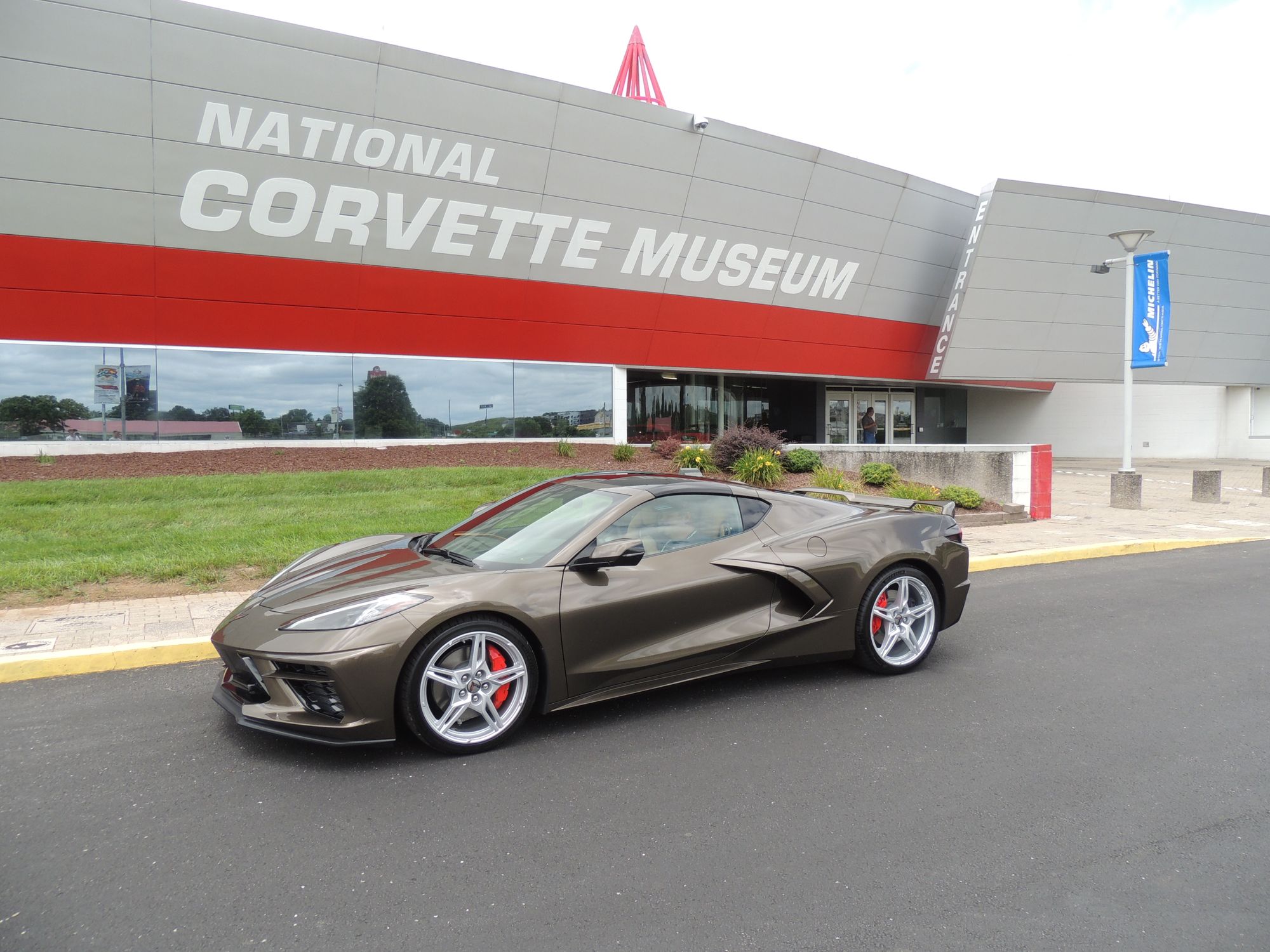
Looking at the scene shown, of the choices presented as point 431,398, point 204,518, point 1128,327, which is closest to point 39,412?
point 431,398

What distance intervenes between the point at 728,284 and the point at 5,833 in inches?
843

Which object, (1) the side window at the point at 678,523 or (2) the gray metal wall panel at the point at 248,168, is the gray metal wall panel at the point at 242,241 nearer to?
(2) the gray metal wall panel at the point at 248,168

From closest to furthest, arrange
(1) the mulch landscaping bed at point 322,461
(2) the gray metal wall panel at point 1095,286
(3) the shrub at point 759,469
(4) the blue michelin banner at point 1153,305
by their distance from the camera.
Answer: (3) the shrub at point 759,469
(1) the mulch landscaping bed at point 322,461
(4) the blue michelin banner at point 1153,305
(2) the gray metal wall panel at point 1095,286

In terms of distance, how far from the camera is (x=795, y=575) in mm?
4746

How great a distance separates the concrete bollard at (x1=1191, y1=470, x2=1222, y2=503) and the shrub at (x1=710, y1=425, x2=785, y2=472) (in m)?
8.49

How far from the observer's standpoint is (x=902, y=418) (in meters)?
32.2

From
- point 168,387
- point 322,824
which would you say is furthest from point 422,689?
point 168,387

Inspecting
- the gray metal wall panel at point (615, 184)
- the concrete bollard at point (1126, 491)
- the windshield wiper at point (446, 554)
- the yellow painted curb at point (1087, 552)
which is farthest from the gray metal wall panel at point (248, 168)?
the concrete bollard at point (1126, 491)

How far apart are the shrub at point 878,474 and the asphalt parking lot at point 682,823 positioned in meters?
9.34

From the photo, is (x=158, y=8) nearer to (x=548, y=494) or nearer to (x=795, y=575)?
(x=548, y=494)

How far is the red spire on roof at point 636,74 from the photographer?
26.0m

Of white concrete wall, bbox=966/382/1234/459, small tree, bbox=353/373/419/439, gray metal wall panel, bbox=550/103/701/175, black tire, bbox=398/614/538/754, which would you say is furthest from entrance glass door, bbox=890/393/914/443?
black tire, bbox=398/614/538/754

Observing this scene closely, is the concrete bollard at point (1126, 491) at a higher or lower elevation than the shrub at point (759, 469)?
lower

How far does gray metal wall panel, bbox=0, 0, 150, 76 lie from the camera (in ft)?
45.6
